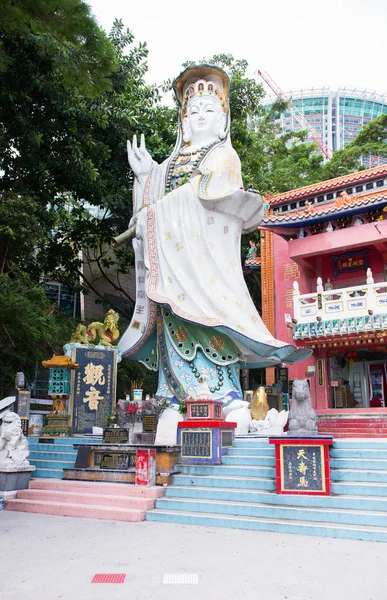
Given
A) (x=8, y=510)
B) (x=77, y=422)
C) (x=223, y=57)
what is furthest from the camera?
(x=223, y=57)

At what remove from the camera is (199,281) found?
443 inches

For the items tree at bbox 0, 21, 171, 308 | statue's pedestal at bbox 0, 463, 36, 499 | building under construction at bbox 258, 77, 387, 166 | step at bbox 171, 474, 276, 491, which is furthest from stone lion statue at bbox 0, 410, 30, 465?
building under construction at bbox 258, 77, 387, 166

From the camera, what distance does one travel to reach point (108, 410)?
37.7 ft

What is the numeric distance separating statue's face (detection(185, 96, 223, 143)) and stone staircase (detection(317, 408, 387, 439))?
6657 mm

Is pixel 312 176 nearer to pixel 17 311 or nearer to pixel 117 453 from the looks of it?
pixel 17 311

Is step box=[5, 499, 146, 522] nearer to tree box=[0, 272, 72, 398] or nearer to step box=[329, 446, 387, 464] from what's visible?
step box=[329, 446, 387, 464]

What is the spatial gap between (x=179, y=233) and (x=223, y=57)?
388 inches

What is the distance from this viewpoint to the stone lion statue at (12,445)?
789 centimetres

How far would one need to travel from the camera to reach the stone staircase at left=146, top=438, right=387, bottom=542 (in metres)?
5.52

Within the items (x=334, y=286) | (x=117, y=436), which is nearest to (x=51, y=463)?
(x=117, y=436)

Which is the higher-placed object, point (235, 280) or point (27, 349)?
point (235, 280)

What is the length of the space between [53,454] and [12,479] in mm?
1694

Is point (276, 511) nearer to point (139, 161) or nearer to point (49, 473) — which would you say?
point (49, 473)

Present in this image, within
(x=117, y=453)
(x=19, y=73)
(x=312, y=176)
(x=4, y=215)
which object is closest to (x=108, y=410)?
(x=117, y=453)
